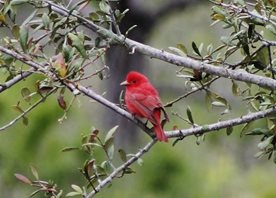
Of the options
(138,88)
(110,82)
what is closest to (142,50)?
(138,88)

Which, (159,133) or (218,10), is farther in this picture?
(159,133)

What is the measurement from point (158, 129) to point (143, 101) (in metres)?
0.50

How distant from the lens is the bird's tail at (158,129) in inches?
130

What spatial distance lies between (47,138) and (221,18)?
315 centimetres

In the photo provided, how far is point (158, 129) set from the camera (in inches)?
137

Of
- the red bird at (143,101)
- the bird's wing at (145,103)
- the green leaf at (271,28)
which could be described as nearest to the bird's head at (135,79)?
the red bird at (143,101)

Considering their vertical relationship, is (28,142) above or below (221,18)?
below

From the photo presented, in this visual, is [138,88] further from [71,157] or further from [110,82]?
[110,82]

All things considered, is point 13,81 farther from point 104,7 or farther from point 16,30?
point 104,7

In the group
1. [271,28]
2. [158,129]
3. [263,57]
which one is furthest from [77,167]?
[271,28]

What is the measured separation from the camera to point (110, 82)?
347 inches

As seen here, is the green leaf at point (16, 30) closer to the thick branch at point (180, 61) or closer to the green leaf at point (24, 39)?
the green leaf at point (24, 39)

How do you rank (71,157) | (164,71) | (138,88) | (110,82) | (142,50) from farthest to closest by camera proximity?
(164,71) → (110,82) → (71,157) → (138,88) → (142,50)

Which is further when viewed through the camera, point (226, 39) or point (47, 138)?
point (47, 138)
